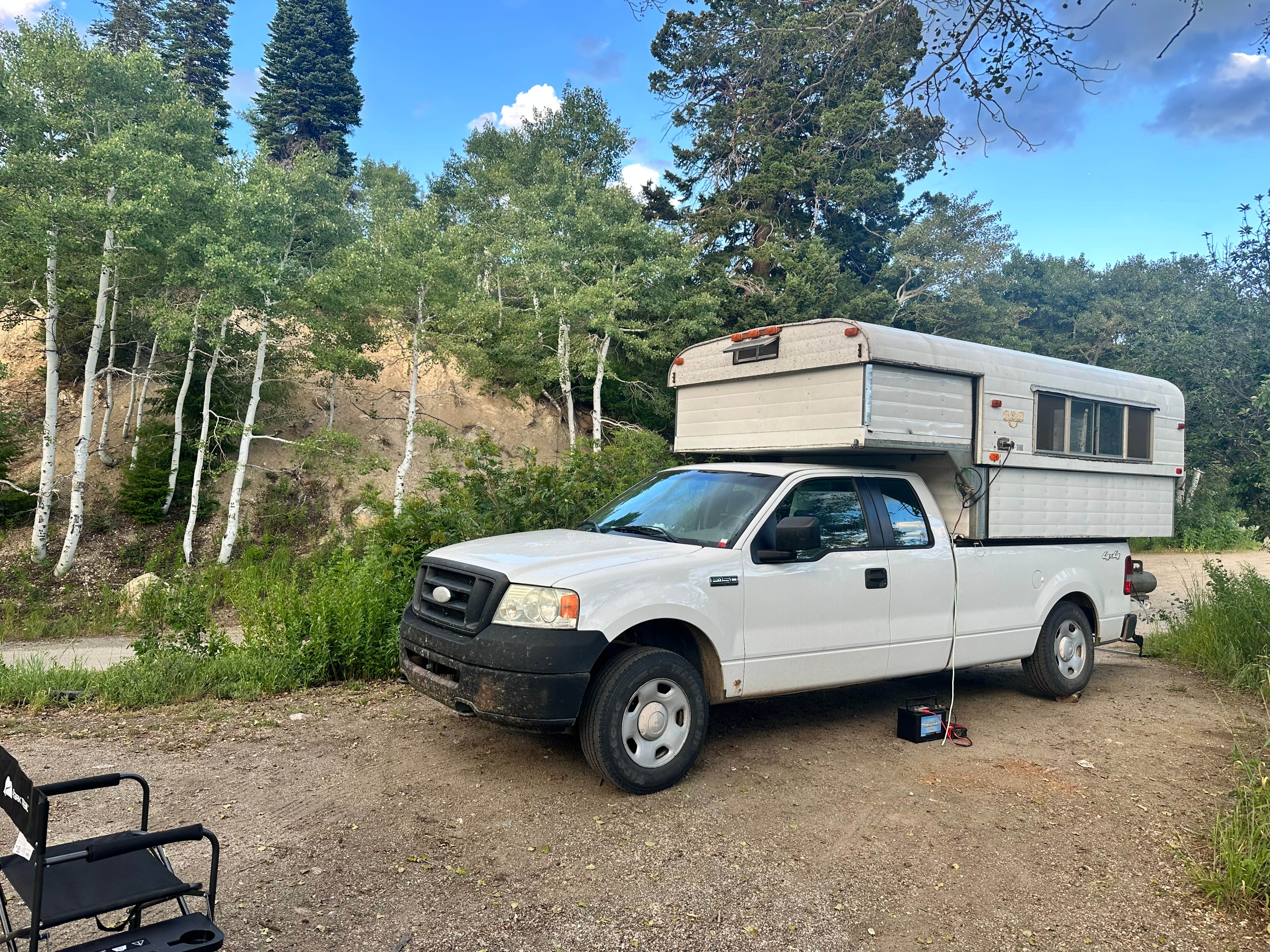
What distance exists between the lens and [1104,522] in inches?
314

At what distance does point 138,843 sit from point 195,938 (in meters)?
0.37

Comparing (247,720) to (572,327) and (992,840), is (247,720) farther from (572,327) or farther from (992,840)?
(572,327)

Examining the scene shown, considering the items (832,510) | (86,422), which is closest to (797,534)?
(832,510)

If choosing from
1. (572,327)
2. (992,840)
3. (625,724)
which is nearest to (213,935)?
(625,724)

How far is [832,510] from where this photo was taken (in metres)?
6.18

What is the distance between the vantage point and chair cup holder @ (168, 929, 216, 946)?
2572 mm

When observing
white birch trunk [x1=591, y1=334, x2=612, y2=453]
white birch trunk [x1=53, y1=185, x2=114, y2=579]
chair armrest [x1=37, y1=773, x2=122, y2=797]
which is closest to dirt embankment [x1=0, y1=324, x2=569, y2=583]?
white birch trunk [x1=53, y1=185, x2=114, y2=579]

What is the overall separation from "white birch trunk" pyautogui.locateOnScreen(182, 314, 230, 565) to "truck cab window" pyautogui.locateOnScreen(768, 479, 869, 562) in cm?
2006

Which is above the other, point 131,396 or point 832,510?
point 131,396

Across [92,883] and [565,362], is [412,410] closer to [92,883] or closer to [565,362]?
[565,362]

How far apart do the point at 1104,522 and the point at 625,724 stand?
17.9 ft

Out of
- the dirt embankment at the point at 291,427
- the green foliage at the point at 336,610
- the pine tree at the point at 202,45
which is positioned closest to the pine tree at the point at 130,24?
the pine tree at the point at 202,45

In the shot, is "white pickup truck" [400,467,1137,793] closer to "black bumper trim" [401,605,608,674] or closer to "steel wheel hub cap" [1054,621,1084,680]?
"black bumper trim" [401,605,608,674]

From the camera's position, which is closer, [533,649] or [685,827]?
[685,827]
